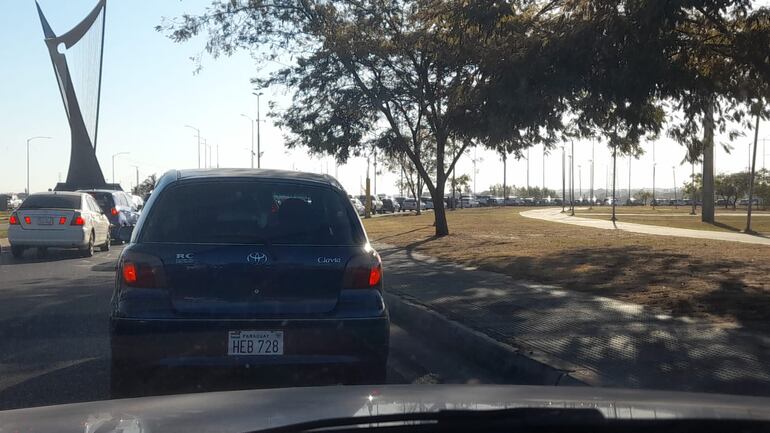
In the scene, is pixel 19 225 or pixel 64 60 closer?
pixel 19 225

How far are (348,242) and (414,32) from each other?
17.2m

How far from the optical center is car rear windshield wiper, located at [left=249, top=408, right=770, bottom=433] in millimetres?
2707

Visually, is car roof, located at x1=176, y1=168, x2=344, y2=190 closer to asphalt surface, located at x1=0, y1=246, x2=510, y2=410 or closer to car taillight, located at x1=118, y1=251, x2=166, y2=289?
car taillight, located at x1=118, y1=251, x2=166, y2=289

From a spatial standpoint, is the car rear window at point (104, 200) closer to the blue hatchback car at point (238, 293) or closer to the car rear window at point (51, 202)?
the car rear window at point (51, 202)

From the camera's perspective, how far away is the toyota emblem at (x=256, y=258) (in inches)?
209

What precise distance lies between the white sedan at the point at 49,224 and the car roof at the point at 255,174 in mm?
13444

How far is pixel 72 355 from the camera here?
7.50 meters

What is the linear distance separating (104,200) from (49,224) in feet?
21.5

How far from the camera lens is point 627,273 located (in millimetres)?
13664

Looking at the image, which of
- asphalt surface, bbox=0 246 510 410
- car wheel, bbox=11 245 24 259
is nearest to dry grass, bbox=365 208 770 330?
asphalt surface, bbox=0 246 510 410

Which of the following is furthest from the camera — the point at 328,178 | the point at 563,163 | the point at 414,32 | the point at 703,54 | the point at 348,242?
the point at 563,163

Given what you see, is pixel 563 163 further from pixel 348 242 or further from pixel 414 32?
pixel 348 242

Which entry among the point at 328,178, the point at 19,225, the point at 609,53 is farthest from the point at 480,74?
the point at 19,225

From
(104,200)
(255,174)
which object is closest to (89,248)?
(104,200)
